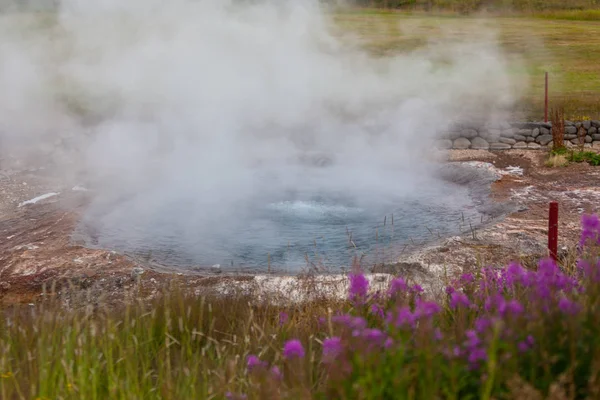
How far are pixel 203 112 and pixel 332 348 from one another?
Result: 9.19 meters

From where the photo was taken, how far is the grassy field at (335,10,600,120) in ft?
61.0

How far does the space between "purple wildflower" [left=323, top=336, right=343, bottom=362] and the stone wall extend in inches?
402

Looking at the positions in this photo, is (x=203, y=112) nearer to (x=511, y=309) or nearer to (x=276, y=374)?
(x=276, y=374)

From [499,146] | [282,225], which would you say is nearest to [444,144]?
[499,146]

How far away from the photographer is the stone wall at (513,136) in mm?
12398

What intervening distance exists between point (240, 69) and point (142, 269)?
6792 millimetres

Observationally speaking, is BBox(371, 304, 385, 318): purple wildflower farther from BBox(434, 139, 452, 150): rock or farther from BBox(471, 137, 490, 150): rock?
BBox(471, 137, 490, 150): rock

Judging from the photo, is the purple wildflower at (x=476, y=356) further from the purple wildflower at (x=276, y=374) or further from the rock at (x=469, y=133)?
the rock at (x=469, y=133)

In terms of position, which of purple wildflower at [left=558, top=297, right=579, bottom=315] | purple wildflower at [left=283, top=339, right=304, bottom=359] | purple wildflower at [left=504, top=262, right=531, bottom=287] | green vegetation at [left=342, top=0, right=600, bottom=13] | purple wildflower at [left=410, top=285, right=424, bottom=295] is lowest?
purple wildflower at [left=410, top=285, right=424, bottom=295]

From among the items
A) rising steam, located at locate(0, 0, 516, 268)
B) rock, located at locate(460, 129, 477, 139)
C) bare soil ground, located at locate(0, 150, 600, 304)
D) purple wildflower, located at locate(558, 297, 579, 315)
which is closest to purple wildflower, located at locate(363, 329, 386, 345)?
purple wildflower, located at locate(558, 297, 579, 315)

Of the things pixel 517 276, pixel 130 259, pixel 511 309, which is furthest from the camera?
pixel 130 259

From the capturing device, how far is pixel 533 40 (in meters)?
24.3

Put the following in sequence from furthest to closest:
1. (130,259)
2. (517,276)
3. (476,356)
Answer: (130,259) → (517,276) → (476,356)

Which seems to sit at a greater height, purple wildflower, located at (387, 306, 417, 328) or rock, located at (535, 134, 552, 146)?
purple wildflower, located at (387, 306, 417, 328)
